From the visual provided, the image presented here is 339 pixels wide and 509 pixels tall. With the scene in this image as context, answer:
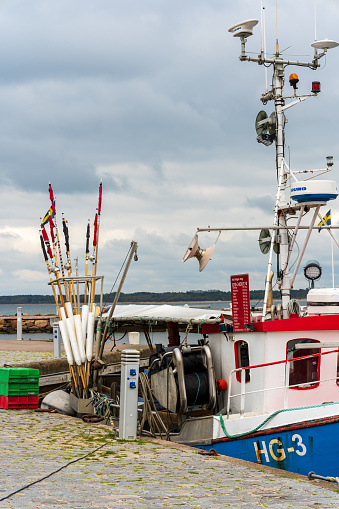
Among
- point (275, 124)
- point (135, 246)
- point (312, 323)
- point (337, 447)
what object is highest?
point (275, 124)

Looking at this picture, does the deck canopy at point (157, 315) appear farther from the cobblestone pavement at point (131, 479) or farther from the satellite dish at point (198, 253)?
the cobblestone pavement at point (131, 479)

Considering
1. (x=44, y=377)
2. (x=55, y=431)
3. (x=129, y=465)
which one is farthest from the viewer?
(x=44, y=377)

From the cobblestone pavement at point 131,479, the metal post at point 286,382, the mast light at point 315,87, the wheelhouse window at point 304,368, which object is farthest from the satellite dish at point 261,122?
the cobblestone pavement at point 131,479

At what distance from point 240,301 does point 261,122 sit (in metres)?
4.91

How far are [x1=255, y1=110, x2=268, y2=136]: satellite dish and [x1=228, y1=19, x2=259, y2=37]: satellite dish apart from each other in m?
1.72

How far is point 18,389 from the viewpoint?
528 inches

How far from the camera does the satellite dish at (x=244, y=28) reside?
1408cm

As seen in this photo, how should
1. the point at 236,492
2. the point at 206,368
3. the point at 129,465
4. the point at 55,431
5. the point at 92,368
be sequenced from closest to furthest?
the point at 236,492 < the point at 129,465 < the point at 55,431 < the point at 206,368 < the point at 92,368

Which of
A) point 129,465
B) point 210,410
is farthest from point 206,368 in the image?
point 129,465

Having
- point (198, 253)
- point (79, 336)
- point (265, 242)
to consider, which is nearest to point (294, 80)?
point (265, 242)

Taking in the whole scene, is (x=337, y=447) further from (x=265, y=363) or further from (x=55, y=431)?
(x=55, y=431)

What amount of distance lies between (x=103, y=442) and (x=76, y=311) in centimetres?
466

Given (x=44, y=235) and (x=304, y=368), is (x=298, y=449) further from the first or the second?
(x=44, y=235)

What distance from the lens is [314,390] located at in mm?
11461
